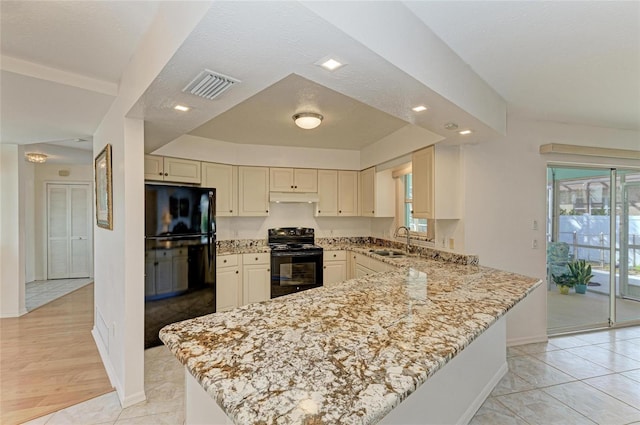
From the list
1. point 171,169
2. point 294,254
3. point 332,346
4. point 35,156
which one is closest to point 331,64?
point 332,346

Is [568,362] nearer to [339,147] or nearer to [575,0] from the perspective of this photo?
[575,0]

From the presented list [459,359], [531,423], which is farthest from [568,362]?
[459,359]

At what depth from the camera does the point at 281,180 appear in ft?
15.2

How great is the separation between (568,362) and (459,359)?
1.97 m

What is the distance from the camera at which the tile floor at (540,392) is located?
2139mm

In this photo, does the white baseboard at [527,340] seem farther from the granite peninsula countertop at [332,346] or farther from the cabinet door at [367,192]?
the cabinet door at [367,192]

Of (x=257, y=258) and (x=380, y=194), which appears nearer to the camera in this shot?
(x=257, y=258)

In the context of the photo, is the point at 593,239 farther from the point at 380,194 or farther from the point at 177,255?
the point at 177,255

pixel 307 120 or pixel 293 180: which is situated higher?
pixel 307 120

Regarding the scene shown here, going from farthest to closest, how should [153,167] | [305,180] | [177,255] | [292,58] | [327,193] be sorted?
[327,193] → [305,180] → [153,167] → [177,255] → [292,58]

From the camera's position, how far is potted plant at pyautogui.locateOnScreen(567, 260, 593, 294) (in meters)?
3.85

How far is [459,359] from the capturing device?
6.14 feet

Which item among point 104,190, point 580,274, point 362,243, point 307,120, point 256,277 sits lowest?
point 256,277

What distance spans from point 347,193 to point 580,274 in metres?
3.23
